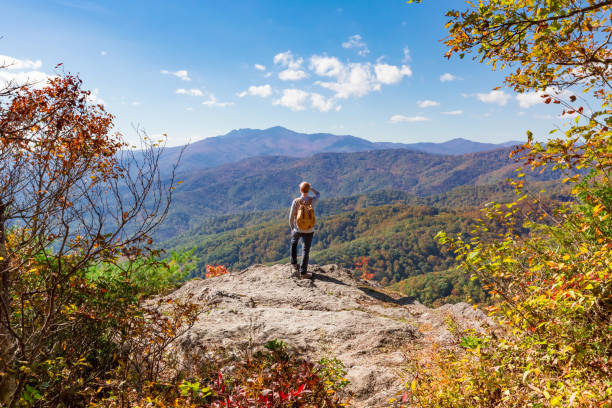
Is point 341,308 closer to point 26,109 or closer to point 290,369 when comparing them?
point 290,369

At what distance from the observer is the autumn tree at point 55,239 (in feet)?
10.2

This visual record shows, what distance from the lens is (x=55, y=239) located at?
3482mm

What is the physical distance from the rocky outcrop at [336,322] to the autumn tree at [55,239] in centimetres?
161

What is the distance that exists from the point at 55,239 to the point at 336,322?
4.37 m

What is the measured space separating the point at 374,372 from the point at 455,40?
158 inches

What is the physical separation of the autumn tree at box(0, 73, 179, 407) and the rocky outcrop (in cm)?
161

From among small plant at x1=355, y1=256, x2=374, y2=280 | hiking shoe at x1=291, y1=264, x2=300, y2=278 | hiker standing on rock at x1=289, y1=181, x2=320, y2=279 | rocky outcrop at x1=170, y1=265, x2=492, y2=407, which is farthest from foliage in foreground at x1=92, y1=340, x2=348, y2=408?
small plant at x1=355, y1=256, x2=374, y2=280

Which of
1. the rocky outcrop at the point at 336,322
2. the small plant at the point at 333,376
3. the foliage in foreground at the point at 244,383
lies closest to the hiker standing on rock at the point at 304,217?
the rocky outcrop at the point at 336,322

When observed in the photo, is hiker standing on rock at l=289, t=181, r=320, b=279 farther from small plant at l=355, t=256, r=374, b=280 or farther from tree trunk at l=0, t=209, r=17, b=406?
tree trunk at l=0, t=209, r=17, b=406

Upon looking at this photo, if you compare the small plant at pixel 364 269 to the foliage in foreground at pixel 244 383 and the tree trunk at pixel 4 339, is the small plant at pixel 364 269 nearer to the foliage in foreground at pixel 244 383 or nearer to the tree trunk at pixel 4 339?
the foliage in foreground at pixel 244 383

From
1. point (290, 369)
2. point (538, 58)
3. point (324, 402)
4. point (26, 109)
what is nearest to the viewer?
point (324, 402)

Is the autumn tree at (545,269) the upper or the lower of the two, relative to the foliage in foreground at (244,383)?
upper

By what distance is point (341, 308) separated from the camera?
691cm

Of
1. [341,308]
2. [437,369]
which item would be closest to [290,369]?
[437,369]
